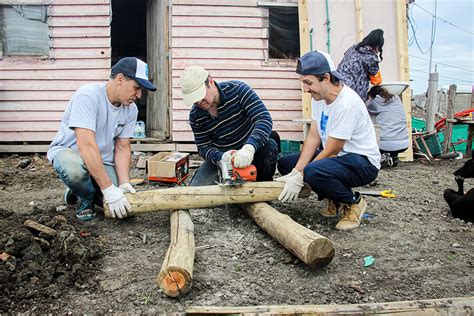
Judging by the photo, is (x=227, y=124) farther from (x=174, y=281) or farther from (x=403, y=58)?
(x=403, y=58)

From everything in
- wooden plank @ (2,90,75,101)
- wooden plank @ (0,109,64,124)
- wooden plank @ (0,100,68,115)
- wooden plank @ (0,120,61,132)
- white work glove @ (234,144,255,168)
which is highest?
wooden plank @ (2,90,75,101)

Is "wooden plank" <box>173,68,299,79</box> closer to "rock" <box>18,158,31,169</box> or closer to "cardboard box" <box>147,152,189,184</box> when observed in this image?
"cardboard box" <box>147,152,189,184</box>

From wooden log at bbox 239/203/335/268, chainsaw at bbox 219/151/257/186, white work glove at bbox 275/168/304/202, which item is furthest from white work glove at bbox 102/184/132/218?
white work glove at bbox 275/168/304/202

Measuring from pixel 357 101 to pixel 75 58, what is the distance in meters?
5.95

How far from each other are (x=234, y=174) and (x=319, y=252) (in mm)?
1232

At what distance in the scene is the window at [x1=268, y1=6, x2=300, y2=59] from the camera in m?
8.47

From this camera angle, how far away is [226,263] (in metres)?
3.27

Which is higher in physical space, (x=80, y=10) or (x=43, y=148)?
(x=80, y=10)

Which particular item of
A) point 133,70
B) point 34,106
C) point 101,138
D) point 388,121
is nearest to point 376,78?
point 388,121

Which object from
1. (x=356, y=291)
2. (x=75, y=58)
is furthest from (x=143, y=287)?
(x=75, y=58)

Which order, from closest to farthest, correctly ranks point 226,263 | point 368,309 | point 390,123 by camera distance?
1. point 368,309
2. point 226,263
3. point 390,123

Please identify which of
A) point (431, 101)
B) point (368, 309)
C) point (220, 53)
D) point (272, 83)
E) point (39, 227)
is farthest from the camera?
point (431, 101)

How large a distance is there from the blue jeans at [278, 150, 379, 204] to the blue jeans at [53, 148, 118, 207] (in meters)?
1.90

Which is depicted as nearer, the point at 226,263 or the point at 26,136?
the point at 226,263
